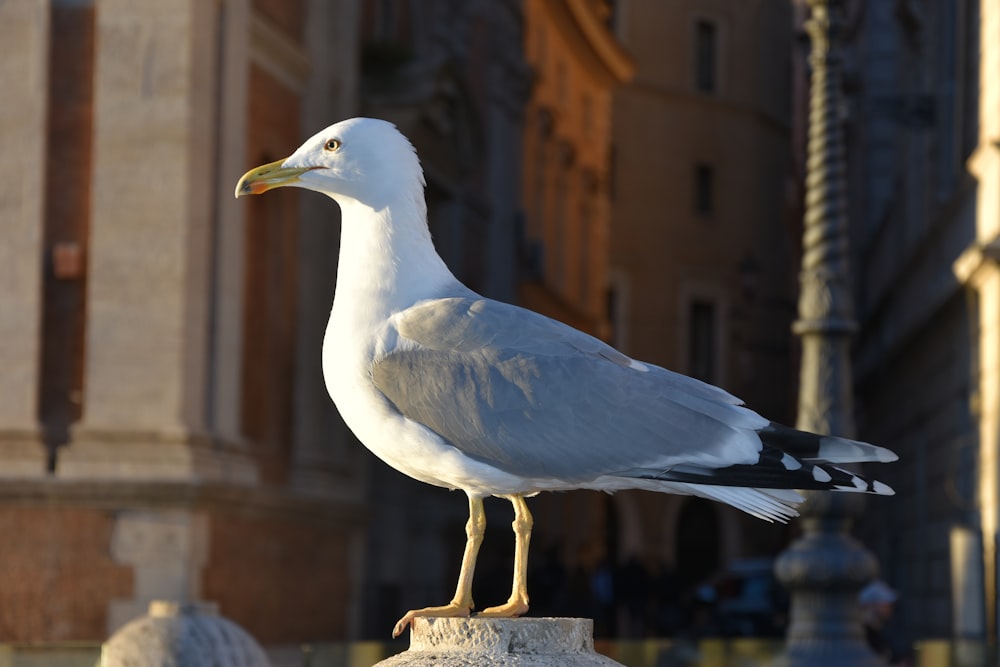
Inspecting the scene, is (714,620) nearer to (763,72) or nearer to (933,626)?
(933,626)

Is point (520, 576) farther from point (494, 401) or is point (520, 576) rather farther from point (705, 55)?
point (705, 55)

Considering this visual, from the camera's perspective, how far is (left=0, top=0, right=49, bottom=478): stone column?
17656 mm

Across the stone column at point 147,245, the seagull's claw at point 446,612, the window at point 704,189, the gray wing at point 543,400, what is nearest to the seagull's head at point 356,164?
the gray wing at point 543,400

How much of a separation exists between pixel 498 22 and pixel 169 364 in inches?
685

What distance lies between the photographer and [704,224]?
57.3 meters

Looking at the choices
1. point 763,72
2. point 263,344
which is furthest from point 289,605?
point 763,72

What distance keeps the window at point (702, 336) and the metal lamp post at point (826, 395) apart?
43.9 m

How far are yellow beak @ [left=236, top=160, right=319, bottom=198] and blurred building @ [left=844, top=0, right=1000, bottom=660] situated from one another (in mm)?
9545

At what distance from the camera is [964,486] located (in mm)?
20188

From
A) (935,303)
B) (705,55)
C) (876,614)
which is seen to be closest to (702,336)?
(705,55)

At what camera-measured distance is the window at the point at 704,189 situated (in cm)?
5738

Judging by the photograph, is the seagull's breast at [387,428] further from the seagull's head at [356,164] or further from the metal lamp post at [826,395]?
the metal lamp post at [826,395]

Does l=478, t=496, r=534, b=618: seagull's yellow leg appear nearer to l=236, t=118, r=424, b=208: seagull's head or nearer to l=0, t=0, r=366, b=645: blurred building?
l=236, t=118, r=424, b=208: seagull's head

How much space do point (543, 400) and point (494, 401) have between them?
5.1 inches
